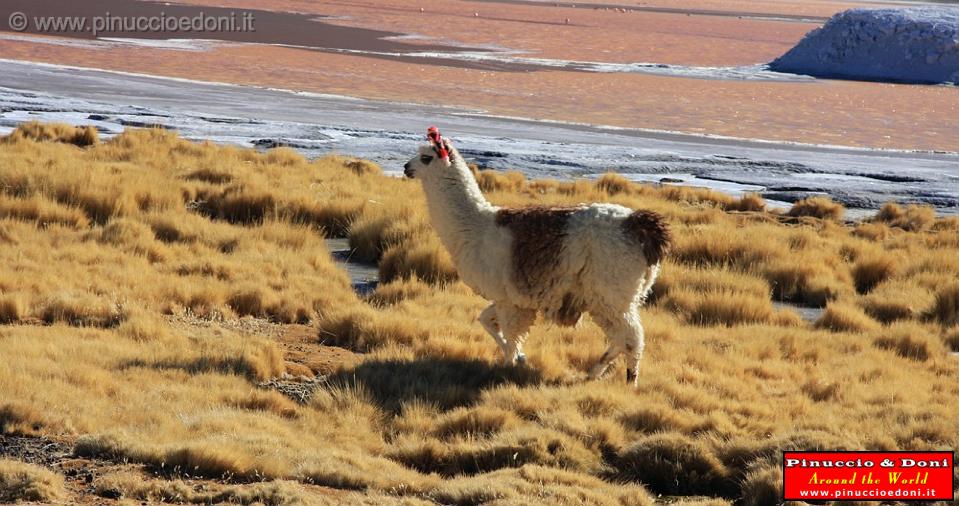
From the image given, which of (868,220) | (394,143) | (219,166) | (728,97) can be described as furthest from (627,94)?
(219,166)

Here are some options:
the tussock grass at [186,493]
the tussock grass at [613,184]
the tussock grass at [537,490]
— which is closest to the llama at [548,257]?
the tussock grass at [537,490]

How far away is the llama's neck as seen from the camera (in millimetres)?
7758

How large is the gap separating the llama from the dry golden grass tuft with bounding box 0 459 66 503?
3202 millimetres

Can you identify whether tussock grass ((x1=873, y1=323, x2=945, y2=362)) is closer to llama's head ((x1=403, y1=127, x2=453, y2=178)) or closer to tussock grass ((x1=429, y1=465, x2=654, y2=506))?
llama's head ((x1=403, y1=127, x2=453, y2=178))

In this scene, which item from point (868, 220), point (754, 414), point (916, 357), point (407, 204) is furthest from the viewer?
point (868, 220)

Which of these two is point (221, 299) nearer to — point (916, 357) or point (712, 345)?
point (712, 345)

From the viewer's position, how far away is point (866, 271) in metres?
11.6

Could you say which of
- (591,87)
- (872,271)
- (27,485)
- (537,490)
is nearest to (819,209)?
(872,271)

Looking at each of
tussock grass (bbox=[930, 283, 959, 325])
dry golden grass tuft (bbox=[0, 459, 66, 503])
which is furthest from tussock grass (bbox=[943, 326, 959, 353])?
dry golden grass tuft (bbox=[0, 459, 66, 503])

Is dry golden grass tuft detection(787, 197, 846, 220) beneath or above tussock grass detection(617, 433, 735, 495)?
above

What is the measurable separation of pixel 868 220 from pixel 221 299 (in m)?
9.79

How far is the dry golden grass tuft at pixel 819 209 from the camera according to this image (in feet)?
50.9

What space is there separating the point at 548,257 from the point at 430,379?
40.7 inches

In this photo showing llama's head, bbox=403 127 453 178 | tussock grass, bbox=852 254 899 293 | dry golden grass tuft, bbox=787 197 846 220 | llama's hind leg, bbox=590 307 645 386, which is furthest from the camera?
dry golden grass tuft, bbox=787 197 846 220
